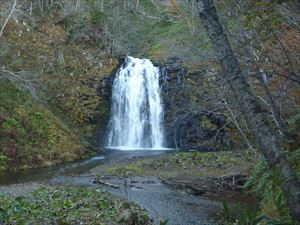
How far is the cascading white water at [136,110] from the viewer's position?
31750 mm

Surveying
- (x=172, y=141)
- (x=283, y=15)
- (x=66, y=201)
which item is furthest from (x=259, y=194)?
(x=172, y=141)

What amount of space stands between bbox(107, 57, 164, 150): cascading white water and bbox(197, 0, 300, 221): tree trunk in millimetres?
24551

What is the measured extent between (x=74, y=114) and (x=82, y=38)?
10.2 m

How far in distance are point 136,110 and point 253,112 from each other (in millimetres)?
27021

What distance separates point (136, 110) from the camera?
1298 inches

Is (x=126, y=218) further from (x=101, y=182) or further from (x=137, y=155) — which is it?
(x=137, y=155)

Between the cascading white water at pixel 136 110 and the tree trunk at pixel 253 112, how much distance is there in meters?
24.6

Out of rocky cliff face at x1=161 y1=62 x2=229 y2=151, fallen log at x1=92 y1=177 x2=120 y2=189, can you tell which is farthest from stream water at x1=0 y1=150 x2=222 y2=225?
rocky cliff face at x1=161 y1=62 x2=229 y2=151

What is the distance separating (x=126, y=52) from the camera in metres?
41.6

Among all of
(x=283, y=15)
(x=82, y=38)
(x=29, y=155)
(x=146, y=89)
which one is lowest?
(x=29, y=155)

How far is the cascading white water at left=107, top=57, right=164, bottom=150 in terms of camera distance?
31.8 meters

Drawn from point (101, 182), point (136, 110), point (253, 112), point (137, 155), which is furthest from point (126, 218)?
point (136, 110)

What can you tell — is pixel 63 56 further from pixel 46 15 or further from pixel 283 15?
pixel 283 15

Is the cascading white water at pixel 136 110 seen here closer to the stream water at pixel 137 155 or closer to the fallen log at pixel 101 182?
the stream water at pixel 137 155
